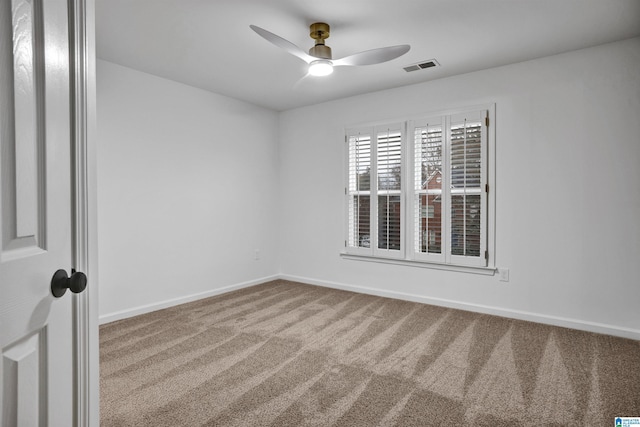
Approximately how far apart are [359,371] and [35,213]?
6.89ft

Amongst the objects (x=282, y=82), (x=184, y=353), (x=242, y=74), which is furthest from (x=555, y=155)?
(x=184, y=353)

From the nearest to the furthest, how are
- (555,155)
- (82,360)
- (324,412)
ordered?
(82,360), (324,412), (555,155)

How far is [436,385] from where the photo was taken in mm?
2250

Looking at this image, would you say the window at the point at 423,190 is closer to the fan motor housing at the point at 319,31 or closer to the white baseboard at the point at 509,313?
the white baseboard at the point at 509,313

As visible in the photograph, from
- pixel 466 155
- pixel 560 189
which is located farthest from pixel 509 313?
pixel 466 155

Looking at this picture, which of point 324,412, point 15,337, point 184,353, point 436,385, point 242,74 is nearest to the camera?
point 15,337

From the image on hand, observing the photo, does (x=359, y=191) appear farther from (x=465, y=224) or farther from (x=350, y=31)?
(x=350, y=31)

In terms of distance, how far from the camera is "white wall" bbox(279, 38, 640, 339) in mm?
3035

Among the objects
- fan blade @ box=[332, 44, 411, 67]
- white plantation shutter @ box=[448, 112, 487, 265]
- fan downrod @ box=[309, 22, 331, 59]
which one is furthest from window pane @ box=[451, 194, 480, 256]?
fan downrod @ box=[309, 22, 331, 59]

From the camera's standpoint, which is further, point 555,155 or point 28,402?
point 555,155

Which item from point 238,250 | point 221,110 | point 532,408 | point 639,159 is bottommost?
point 532,408

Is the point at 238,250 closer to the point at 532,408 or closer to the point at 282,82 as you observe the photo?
the point at 282,82

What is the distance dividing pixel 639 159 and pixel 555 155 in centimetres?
58

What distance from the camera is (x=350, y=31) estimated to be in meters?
2.85
